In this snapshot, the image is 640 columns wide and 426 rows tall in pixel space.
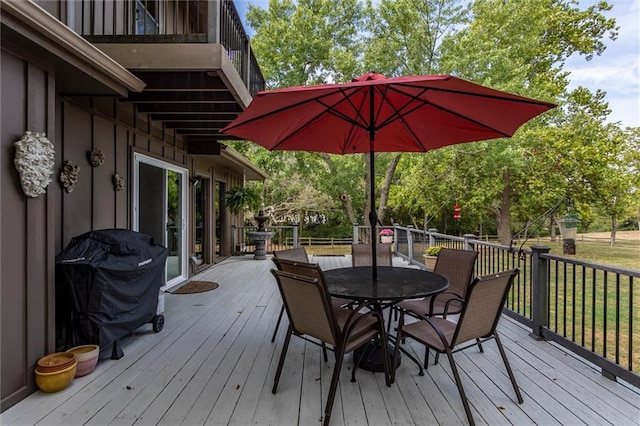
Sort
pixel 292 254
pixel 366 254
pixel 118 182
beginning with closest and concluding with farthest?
pixel 292 254
pixel 118 182
pixel 366 254

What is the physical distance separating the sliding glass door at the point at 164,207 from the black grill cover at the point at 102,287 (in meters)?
1.45

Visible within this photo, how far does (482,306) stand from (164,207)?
4.58 meters

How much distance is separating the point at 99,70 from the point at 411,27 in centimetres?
1207

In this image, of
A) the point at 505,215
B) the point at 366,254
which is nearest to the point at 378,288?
the point at 366,254

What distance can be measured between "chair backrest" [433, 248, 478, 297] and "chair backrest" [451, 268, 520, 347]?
968 millimetres

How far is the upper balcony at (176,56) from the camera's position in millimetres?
→ 3006

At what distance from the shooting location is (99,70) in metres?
2.57

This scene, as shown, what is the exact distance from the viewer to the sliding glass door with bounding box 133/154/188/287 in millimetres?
4562

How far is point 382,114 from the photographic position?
308 centimetres

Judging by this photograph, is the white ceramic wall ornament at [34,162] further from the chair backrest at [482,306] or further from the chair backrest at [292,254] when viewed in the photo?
the chair backrest at [482,306]

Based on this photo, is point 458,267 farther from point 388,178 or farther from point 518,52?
point 518,52

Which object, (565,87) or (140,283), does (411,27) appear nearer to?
(565,87)

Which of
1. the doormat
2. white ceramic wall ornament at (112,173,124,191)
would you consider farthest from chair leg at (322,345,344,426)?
the doormat

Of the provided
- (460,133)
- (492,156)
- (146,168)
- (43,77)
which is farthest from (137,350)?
(492,156)
